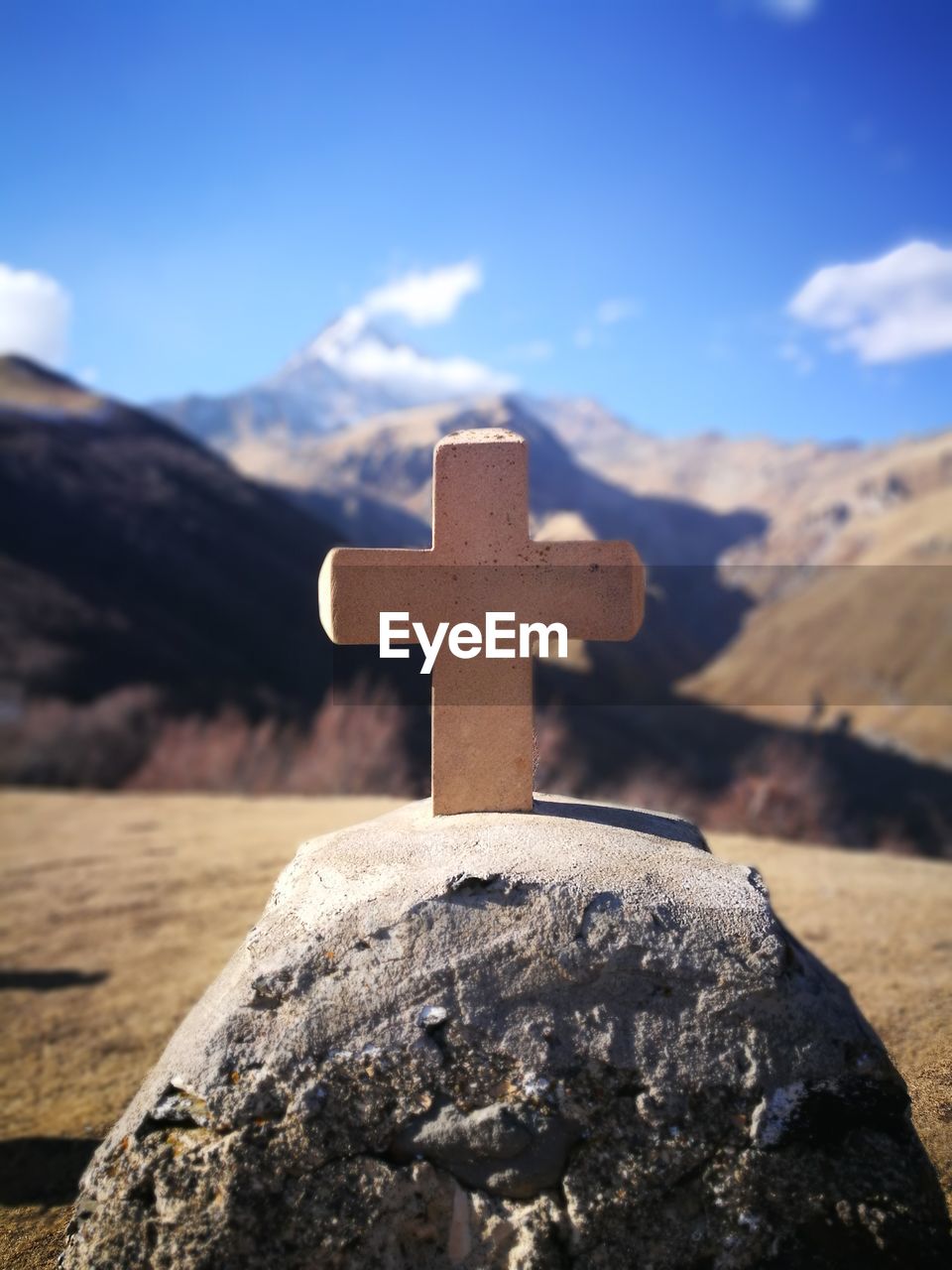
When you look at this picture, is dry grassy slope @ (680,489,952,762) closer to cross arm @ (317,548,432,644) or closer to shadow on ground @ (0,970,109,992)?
shadow on ground @ (0,970,109,992)

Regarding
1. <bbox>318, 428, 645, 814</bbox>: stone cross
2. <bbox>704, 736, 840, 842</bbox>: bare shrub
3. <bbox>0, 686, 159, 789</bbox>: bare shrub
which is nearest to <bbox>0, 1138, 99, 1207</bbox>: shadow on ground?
<bbox>318, 428, 645, 814</bbox>: stone cross

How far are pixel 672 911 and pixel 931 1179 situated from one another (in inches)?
40.4

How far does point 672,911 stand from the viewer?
3.15 metres

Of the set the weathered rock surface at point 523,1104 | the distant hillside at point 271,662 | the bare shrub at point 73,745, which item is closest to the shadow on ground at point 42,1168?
the weathered rock surface at point 523,1104

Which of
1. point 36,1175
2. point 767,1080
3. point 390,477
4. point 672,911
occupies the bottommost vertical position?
point 36,1175

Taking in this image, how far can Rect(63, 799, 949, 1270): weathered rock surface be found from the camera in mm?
2742

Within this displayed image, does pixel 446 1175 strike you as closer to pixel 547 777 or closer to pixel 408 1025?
pixel 408 1025

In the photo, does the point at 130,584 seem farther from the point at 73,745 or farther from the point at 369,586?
the point at 369,586

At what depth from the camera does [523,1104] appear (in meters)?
2.87

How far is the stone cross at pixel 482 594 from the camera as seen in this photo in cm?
397

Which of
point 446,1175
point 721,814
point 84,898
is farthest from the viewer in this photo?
point 721,814

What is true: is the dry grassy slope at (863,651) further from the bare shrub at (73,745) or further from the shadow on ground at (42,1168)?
the shadow on ground at (42,1168)

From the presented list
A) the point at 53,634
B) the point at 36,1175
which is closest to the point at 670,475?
the point at 53,634

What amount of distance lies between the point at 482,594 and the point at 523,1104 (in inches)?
75.7
